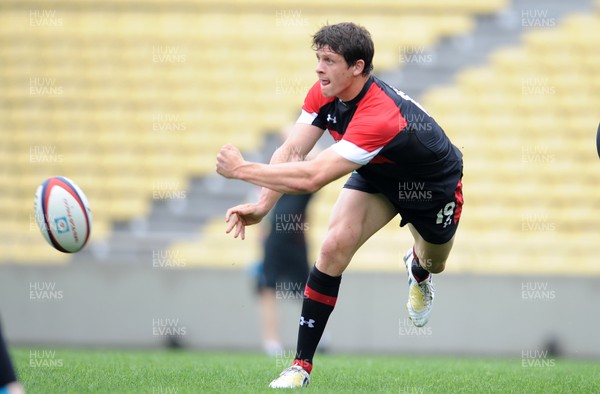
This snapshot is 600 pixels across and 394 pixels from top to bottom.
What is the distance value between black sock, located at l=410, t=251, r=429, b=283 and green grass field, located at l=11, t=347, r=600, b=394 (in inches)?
26.0

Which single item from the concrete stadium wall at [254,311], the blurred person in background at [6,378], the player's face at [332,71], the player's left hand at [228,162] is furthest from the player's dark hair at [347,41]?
the concrete stadium wall at [254,311]

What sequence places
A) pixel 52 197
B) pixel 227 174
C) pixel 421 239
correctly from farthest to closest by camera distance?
pixel 421 239, pixel 52 197, pixel 227 174

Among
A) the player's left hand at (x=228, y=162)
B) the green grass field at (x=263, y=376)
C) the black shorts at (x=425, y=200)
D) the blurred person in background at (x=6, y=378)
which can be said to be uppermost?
the player's left hand at (x=228, y=162)

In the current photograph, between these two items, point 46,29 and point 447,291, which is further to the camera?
point 46,29

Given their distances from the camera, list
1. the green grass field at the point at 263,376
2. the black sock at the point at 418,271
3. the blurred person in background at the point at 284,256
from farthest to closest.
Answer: the blurred person in background at the point at 284,256
the black sock at the point at 418,271
the green grass field at the point at 263,376

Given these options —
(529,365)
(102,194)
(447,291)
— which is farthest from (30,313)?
(529,365)

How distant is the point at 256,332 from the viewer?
1095 cm

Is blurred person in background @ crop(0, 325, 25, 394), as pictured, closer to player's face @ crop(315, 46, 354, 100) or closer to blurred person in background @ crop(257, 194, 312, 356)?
player's face @ crop(315, 46, 354, 100)

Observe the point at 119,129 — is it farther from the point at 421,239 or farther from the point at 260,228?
the point at 421,239

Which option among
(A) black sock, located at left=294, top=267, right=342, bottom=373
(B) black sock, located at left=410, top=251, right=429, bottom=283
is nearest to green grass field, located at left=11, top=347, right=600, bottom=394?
(A) black sock, located at left=294, top=267, right=342, bottom=373

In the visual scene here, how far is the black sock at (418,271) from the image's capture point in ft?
22.7

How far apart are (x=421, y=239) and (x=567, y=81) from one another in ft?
25.6

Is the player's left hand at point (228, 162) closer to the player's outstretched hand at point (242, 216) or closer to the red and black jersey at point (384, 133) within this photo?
the player's outstretched hand at point (242, 216)

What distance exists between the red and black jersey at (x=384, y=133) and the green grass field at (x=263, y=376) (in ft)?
4.22
